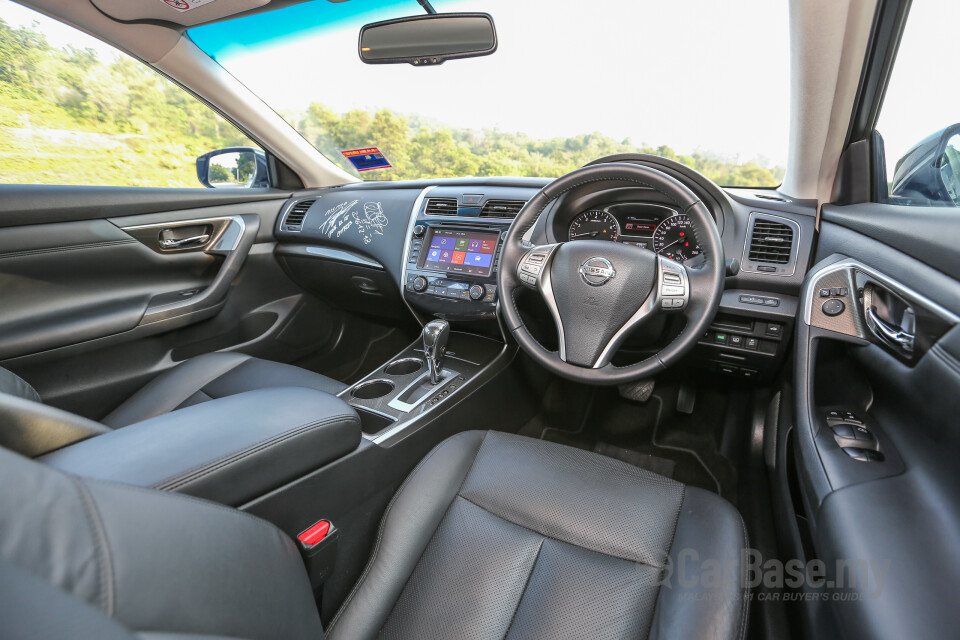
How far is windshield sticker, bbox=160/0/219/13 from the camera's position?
1.87 meters

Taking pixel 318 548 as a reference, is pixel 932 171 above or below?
above

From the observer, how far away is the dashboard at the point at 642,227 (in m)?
1.64

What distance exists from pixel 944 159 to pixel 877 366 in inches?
20.7

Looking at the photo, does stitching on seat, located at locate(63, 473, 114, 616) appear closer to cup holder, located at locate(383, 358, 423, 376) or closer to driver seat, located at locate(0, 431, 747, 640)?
driver seat, located at locate(0, 431, 747, 640)

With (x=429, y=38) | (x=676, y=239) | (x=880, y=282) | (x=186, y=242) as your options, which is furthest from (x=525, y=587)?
(x=186, y=242)

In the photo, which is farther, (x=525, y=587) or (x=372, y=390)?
(x=372, y=390)

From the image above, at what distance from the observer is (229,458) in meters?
0.87

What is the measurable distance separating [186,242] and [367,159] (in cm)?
99

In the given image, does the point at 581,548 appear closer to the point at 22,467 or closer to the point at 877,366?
the point at 877,366

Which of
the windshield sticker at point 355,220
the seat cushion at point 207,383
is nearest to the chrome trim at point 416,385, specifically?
the seat cushion at point 207,383

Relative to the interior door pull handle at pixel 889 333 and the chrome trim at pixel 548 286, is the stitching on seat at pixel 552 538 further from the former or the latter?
the interior door pull handle at pixel 889 333

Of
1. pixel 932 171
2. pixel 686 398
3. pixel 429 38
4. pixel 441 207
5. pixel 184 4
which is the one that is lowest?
pixel 686 398

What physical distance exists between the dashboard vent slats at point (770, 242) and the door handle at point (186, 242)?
89.7 inches

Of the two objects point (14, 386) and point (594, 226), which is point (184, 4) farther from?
point (594, 226)
